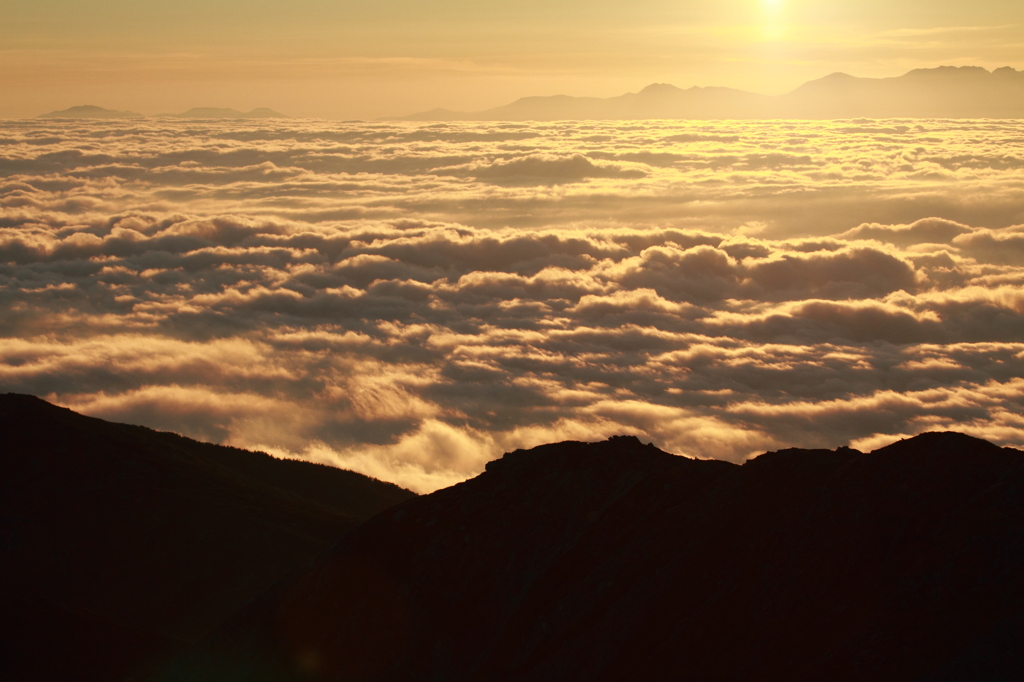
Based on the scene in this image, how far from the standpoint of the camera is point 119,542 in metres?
56.8

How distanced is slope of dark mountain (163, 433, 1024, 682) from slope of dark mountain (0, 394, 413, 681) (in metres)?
9.75

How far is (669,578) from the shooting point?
2694 centimetres

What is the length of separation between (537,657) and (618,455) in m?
11.7

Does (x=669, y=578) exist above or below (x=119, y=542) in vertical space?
above

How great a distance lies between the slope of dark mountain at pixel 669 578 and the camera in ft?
67.1

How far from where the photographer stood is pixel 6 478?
62500 mm

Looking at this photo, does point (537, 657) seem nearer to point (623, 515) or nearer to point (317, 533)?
point (623, 515)

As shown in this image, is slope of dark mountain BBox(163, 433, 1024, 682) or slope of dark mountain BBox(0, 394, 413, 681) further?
slope of dark mountain BBox(0, 394, 413, 681)

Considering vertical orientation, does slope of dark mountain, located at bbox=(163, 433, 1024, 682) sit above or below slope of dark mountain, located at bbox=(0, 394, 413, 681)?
above

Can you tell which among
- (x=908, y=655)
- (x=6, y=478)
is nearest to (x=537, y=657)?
(x=908, y=655)

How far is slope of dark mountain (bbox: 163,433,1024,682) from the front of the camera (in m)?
20.4

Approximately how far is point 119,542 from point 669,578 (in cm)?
4476

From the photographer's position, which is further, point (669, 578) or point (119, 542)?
point (119, 542)

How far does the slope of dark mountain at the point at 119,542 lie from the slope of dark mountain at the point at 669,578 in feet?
32.0
